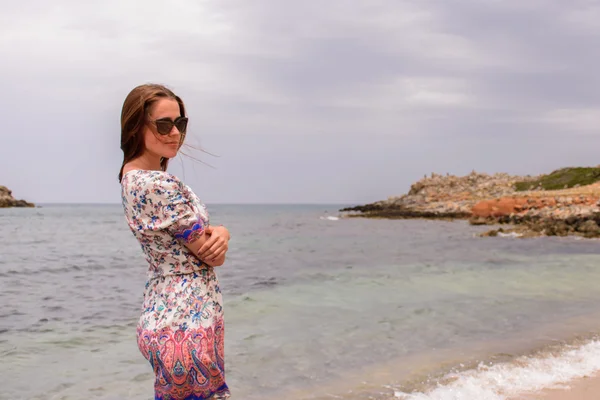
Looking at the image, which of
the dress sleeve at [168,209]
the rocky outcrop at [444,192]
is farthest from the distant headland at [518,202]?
the dress sleeve at [168,209]

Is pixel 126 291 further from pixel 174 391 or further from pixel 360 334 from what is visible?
pixel 174 391

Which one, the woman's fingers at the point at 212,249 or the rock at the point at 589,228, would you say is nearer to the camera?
the woman's fingers at the point at 212,249

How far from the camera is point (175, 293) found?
7.54ft

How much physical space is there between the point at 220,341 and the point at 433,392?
3.33 metres

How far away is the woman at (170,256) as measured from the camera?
7.27 feet

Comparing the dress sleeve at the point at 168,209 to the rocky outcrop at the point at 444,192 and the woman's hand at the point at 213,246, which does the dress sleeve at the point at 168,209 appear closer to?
the woman's hand at the point at 213,246

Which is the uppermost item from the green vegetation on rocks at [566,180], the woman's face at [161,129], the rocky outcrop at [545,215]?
the green vegetation on rocks at [566,180]

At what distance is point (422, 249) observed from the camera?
21.1m

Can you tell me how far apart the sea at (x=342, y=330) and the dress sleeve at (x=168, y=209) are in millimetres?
3526

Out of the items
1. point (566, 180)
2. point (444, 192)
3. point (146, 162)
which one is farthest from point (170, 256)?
point (444, 192)

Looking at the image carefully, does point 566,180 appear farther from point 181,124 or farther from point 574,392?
point 181,124

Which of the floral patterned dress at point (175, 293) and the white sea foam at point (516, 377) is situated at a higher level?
the floral patterned dress at point (175, 293)

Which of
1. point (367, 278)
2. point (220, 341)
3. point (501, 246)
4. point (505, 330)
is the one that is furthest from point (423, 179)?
point (220, 341)

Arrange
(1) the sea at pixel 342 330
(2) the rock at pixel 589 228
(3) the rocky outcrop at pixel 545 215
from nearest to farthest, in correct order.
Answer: (1) the sea at pixel 342 330 → (2) the rock at pixel 589 228 → (3) the rocky outcrop at pixel 545 215
